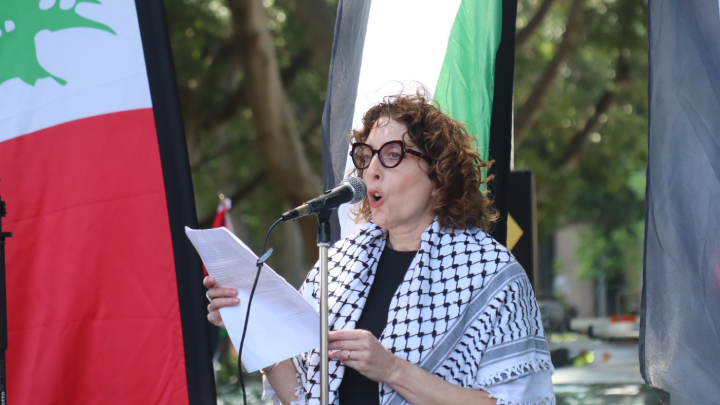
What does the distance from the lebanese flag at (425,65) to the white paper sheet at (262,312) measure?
42.1 inches

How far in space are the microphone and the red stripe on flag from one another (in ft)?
2.81

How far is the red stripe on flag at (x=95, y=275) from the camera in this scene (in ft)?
7.97

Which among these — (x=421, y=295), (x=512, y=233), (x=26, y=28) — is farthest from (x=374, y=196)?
(x=512, y=233)

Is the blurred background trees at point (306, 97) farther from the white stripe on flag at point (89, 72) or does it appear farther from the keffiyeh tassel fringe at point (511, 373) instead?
the keffiyeh tassel fringe at point (511, 373)

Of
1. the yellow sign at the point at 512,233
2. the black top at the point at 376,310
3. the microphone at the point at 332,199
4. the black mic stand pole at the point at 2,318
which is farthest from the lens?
the yellow sign at the point at 512,233

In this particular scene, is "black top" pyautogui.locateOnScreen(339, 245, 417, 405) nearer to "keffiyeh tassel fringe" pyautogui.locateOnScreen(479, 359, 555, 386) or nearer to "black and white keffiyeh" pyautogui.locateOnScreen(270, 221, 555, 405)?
"black and white keffiyeh" pyautogui.locateOnScreen(270, 221, 555, 405)

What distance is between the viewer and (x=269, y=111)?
7.58m

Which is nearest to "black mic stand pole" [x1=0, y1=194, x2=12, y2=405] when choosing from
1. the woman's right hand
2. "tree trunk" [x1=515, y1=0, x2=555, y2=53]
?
the woman's right hand

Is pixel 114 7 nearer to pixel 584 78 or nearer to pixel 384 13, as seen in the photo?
pixel 384 13

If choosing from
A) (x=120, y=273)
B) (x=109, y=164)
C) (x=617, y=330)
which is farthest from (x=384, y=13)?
(x=617, y=330)

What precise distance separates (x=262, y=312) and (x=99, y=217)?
900 millimetres

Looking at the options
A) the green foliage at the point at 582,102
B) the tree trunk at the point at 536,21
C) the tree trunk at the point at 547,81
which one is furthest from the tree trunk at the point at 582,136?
the tree trunk at the point at 536,21

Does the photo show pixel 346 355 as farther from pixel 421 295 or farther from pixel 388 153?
pixel 388 153

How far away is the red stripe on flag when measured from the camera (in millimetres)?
2430
